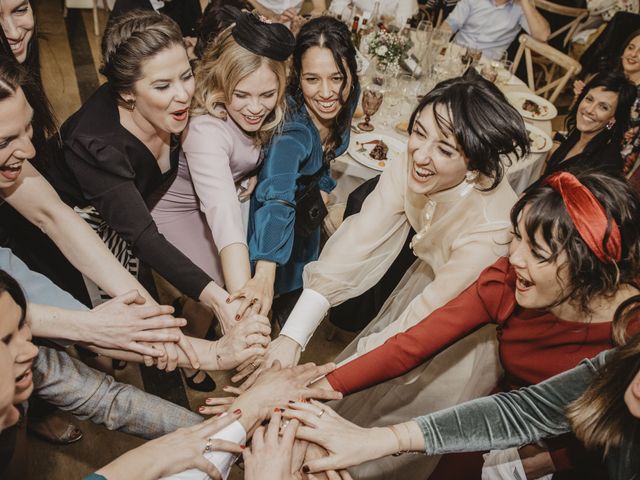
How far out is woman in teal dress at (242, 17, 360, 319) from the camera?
2010 millimetres

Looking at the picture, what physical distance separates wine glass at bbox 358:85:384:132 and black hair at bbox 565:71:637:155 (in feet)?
4.53

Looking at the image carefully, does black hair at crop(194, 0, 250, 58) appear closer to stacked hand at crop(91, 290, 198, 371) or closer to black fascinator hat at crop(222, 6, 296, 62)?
black fascinator hat at crop(222, 6, 296, 62)

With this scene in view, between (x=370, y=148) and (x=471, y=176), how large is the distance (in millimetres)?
1041

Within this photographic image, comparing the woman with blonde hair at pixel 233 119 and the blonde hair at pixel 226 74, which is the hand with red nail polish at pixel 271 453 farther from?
the blonde hair at pixel 226 74

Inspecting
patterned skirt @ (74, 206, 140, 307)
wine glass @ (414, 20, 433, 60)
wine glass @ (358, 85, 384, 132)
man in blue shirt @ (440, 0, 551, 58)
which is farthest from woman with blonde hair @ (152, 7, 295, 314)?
man in blue shirt @ (440, 0, 551, 58)

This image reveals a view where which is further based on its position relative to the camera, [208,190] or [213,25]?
[213,25]

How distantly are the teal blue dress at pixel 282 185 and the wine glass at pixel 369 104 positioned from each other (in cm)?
57

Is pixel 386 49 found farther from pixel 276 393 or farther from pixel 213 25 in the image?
pixel 276 393

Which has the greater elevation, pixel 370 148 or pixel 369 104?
pixel 369 104

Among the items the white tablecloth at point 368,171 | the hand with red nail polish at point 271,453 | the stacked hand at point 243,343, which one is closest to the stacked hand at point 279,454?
the hand with red nail polish at point 271,453

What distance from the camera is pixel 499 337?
164 cm

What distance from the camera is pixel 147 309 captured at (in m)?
1.69

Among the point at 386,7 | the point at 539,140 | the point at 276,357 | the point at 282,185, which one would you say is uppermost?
the point at 386,7

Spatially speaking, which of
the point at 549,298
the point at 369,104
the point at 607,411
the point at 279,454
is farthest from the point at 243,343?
the point at 369,104
